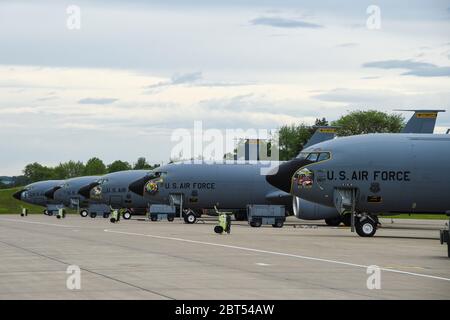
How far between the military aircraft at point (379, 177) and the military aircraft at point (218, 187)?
30.7 meters

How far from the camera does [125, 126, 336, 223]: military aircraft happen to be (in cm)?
7888

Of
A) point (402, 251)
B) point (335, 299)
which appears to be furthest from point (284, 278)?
point (402, 251)

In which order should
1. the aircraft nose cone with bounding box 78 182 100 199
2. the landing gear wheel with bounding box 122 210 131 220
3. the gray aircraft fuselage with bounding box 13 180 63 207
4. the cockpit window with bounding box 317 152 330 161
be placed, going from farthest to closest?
the gray aircraft fuselage with bounding box 13 180 63 207, the aircraft nose cone with bounding box 78 182 100 199, the landing gear wheel with bounding box 122 210 131 220, the cockpit window with bounding box 317 152 330 161

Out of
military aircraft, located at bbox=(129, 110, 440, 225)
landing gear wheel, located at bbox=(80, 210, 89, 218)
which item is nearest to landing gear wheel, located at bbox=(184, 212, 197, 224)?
military aircraft, located at bbox=(129, 110, 440, 225)

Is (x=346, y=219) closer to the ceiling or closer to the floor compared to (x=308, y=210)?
closer to the floor

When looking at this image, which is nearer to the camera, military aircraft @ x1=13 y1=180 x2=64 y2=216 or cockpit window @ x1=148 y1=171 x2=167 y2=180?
cockpit window @ x1=148 y1=171 x2=167 y2=180

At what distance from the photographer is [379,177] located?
154 ft

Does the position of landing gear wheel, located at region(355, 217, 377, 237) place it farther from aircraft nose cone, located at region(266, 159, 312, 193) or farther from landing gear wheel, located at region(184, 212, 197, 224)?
landing gear wheel, located at region(184, 212, 197, 224)

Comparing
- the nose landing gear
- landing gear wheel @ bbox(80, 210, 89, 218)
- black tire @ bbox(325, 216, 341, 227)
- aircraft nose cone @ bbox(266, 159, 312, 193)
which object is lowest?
landing gear wheel @ bbox(80, 210, 89, 218)

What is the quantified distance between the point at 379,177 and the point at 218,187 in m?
32.9

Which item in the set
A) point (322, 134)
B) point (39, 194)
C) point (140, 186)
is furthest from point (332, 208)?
point (39, 194)

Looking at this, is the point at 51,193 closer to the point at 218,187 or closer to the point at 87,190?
the point at 87,190

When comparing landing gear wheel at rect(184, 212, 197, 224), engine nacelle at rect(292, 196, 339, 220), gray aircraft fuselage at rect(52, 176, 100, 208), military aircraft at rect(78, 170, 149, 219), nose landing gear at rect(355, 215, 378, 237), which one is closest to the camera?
nose landing gear at rect(355, 215, 378, 237)
